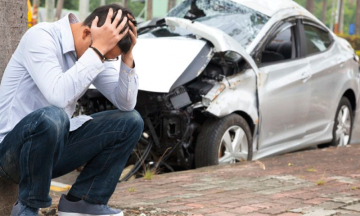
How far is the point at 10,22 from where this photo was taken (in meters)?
4.12

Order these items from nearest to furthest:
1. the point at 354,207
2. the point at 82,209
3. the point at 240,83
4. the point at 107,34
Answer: the point at 107,34
the point at 82,209
the point at 354,207
the point at 240,83

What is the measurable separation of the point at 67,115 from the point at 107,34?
45 cm

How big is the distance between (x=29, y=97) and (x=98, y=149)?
0.49 metres

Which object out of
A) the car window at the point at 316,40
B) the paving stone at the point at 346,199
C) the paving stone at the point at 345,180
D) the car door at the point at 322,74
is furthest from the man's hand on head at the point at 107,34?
the car window at the point at 316,40

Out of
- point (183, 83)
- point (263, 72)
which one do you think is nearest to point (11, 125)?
point (183, 83)

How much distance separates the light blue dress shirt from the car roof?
388 centimetres

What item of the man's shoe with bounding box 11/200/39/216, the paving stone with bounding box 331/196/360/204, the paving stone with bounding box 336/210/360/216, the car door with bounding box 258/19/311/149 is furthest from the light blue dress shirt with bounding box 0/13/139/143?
the car door with bounding box 258/19/311/149

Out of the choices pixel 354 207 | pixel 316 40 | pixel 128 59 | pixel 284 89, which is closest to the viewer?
pixel 128 59

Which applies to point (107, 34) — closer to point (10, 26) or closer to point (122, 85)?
point (122, 85)

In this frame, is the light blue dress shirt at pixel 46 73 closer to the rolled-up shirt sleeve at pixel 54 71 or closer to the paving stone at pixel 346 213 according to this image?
the rolled-up shirt sleeve at pixel 54 71

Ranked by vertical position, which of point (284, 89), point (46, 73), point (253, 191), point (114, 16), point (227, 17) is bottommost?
point (253, 191)

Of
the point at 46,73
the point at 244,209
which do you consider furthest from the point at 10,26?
the point at 244,209

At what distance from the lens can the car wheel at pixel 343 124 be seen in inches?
329

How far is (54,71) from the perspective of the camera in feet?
11.6
